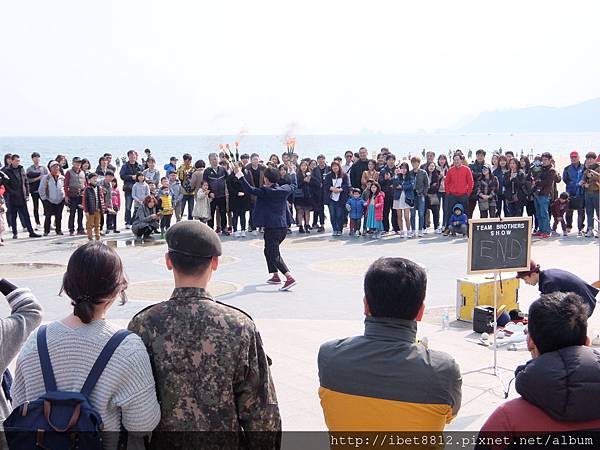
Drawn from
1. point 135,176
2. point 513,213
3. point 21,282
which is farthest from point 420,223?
point 21,282

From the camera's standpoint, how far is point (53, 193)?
17.5 meters

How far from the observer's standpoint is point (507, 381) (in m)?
6.72

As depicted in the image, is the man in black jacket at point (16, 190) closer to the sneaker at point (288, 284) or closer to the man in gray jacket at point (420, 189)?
the sneaker at point (288, 284)

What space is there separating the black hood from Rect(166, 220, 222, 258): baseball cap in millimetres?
1446

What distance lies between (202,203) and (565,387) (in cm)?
1511

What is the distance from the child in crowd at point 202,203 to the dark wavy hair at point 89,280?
14438 millimetres

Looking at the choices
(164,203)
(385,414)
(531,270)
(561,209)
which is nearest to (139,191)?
(164,203)

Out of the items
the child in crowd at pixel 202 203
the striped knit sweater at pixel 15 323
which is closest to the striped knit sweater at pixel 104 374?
the striped knit sweater at pixel 15 323

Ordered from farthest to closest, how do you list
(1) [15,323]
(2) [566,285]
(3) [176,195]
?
(3) [176,195], (2) [566,285], (1) [15,323]

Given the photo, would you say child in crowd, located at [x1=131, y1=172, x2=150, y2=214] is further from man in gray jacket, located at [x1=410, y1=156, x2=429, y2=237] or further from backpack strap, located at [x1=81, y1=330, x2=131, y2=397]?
backpack strap, located at [x1=81, y1=330, x2=131, y2=397]

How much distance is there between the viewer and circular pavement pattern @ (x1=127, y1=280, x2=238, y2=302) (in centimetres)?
1072

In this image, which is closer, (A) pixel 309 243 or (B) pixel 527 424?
(B) pixel 527 424

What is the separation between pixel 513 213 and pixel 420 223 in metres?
2.40

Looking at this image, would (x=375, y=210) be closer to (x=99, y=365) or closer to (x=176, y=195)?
(x=176, y=195)
